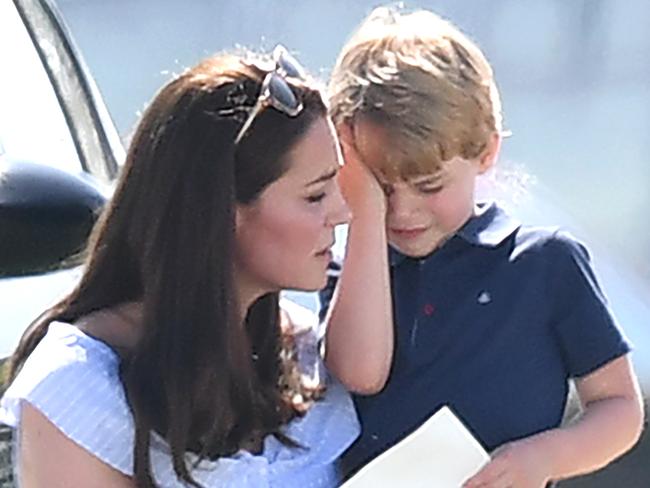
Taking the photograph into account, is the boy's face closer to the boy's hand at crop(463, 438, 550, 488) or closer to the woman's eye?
the woman's eye

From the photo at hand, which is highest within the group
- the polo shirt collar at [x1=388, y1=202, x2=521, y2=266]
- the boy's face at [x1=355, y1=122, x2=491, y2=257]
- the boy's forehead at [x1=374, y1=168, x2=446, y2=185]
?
the boy's forehead at [x1=374, y1=168, x2=446, y2=185]

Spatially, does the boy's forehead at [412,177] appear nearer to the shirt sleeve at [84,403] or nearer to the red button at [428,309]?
the red button at [428,309]

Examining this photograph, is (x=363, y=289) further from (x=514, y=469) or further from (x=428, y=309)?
(x=514, y=469)

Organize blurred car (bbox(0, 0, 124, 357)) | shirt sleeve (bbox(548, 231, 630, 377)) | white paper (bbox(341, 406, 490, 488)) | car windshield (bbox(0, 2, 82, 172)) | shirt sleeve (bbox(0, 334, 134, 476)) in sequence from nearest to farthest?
shirt sleeve (bbox(0, 334, 134, 476))
white paper (bbox(341, 406, 490, 488))
shirt sleeve (bbox(548, 231, 630, 377))
blurred car (bbox(0, 0, 124, 357))
car windshield (bbox(0, 2, 82, 172))

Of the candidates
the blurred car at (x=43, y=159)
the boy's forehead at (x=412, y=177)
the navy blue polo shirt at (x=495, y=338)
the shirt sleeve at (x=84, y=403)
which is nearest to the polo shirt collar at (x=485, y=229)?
the navy blue polo shirt at (x=495, y=338)

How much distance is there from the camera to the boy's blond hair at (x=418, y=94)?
2.27 m

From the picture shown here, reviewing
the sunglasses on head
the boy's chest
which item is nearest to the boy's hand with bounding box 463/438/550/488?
the boy's chest

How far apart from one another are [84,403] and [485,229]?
0.57 meters

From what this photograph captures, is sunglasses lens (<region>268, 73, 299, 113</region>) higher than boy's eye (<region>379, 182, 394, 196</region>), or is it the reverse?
sunglasses lens (<region>268, 73, 299, 113</region>)

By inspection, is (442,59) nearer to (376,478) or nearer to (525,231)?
(525,231)

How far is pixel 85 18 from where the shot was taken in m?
9.50

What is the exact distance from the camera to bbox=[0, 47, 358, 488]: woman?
2.17 meters

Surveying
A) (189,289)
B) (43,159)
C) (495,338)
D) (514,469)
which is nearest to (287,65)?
(189,289)

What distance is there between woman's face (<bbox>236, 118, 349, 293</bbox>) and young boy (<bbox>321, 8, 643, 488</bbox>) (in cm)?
6
